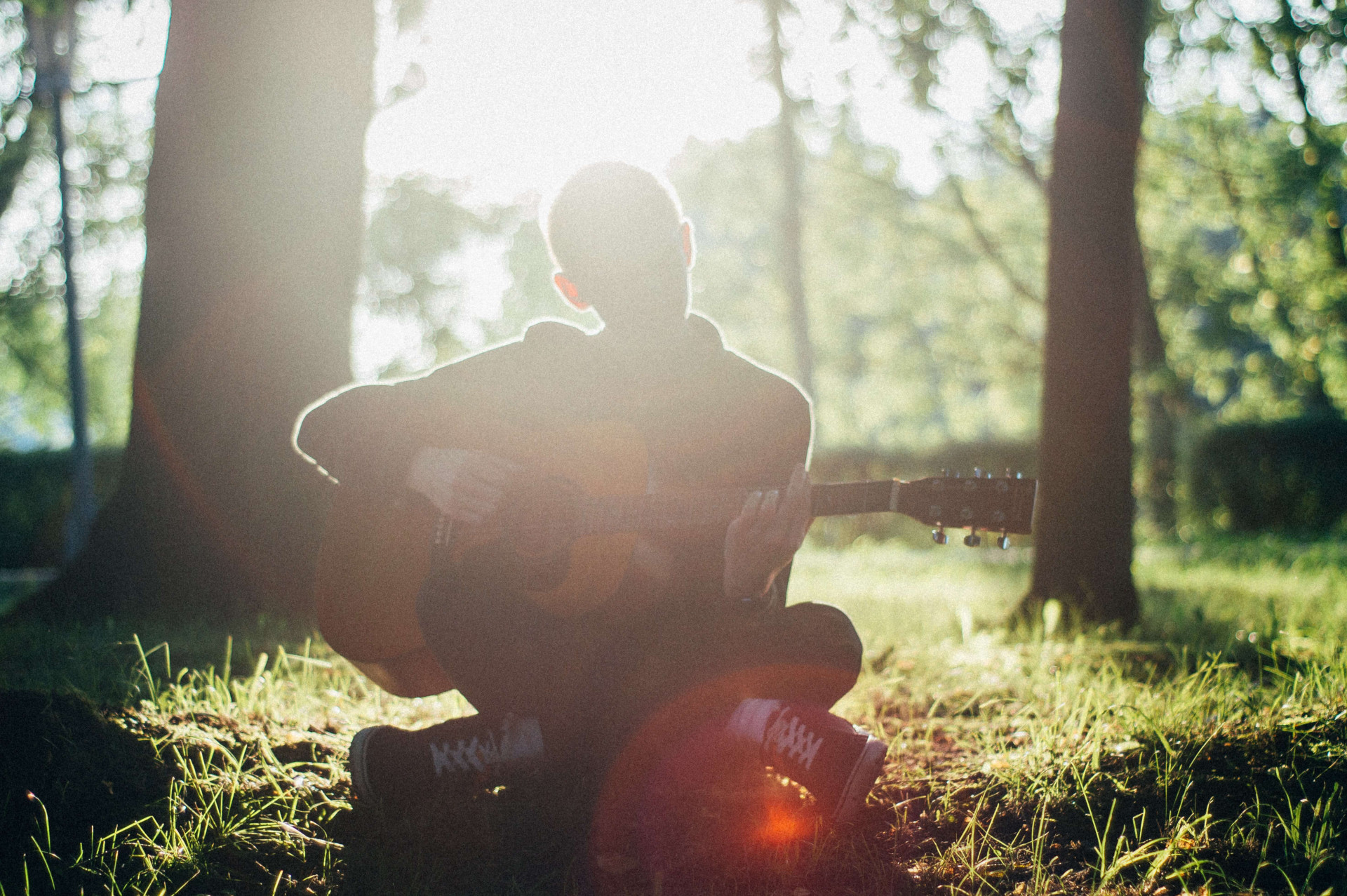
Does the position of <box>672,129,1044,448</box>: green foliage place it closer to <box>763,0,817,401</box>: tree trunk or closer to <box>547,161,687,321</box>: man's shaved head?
<box>763,0,817,401</box>: tree trunk

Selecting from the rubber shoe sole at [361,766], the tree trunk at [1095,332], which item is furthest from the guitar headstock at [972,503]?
the tree trunk at [1095,332]

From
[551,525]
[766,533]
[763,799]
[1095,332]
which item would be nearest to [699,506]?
[766,533]

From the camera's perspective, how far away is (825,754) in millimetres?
1885

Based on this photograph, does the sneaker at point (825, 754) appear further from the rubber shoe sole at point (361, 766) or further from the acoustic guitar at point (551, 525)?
the rubber shoe sole at point (361, 766)

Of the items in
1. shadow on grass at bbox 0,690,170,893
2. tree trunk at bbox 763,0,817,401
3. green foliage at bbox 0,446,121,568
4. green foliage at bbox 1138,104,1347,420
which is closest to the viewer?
shadow on grass at bbox 0,690,170,893

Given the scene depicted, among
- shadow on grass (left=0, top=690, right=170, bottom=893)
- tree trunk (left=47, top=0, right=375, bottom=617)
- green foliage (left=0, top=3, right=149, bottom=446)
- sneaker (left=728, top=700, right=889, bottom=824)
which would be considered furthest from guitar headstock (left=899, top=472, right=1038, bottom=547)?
green foliage (left=0, top=3, right=149, bottom=446)

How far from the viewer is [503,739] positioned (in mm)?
2213

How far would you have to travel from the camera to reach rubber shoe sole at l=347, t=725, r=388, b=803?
211 cm

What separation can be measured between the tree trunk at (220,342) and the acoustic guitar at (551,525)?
1.81 metres

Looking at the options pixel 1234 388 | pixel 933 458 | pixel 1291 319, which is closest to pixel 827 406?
pixel 933 458

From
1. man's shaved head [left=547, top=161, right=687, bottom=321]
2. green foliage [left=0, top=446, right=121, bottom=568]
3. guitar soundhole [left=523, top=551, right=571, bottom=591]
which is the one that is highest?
man's shaved head [left=547, top=161, right=687, bottom=321]

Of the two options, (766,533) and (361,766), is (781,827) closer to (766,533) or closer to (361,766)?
(766,533)

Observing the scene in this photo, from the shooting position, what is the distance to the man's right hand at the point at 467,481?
2.32 meters

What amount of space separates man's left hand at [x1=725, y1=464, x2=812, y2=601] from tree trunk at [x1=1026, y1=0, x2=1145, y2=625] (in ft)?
8.94
